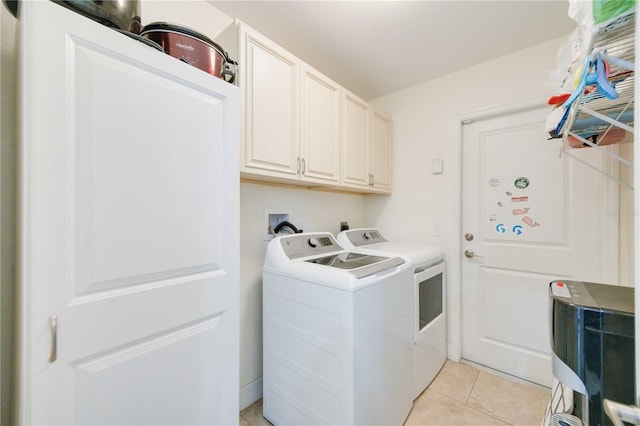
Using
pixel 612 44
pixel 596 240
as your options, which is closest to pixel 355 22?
pixel 612 44

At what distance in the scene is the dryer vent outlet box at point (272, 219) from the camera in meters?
1.77

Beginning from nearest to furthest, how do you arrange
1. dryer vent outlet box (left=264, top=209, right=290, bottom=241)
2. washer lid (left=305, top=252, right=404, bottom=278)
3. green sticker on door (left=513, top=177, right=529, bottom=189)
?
washer lid (left=305, top=252, right=404, bottom=278)
dryer vent outlet box (left=264, top=209, right=290, bottom=241)
green sticker on door (left=513, top=177, right=529, bottom=189)

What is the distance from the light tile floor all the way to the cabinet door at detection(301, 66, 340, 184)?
1601 mm

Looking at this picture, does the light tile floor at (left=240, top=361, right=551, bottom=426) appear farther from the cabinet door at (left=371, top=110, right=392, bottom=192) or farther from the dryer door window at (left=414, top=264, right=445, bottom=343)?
the cabinet door at (left=371, top=110, right=392, bottom=192)

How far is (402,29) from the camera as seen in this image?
1642 millimetres

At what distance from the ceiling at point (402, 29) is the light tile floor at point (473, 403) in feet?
7.73

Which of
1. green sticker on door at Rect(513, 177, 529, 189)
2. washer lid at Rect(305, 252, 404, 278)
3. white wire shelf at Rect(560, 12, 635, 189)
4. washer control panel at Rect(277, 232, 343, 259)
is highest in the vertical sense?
white wire shelf at Rect(560, 12, 635, 189)

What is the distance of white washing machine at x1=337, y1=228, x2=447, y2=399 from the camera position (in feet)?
5.37

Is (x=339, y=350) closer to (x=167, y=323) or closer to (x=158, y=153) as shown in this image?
(x=167, y=323)

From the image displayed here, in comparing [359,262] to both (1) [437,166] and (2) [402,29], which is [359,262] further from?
(2) [402,29]

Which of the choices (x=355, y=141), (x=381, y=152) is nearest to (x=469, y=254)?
(x=381, y=152)

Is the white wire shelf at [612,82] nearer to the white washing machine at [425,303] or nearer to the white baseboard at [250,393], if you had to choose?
the white washing machine at [425,303]

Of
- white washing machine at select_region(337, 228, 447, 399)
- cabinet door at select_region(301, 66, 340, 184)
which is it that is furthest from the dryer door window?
cabinet door at select_region(301, 66, 340, 184)

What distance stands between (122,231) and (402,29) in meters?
1.93
